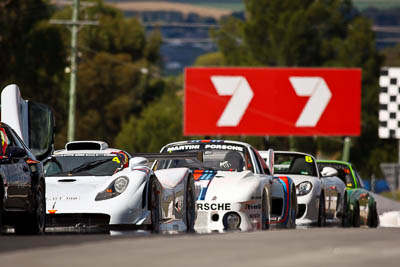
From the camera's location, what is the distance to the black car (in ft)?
40.7

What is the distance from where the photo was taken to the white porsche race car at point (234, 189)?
15383mm

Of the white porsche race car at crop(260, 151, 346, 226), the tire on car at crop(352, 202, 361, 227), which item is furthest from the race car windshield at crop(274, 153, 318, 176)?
Result: the tire on car at crop(352, 202, 361, 227)

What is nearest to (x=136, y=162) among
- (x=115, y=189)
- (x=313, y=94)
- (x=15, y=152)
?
(x=115, y=189)

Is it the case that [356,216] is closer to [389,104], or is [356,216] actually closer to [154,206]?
[154,206]

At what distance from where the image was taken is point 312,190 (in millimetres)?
19078

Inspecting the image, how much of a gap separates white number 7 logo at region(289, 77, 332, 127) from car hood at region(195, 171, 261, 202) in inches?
1713

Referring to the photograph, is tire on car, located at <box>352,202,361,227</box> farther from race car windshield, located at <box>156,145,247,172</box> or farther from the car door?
the car door

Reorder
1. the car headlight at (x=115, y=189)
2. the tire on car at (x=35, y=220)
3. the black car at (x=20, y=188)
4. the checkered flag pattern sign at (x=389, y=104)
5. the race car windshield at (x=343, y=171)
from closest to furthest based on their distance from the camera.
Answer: the black car at (x=20, y=188) → the tire on car at (x=35, y=220) → the car headlight at (x=115, y=189) → the race car windshield at (x=343, y=171) → the checkered flag pattern sign at (x=389, y=104)

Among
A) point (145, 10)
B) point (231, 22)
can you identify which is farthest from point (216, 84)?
point (145, 10)

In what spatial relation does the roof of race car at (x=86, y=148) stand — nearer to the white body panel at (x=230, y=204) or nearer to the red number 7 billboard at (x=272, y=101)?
the white body panel at (x=230, y=204)

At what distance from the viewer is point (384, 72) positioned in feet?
169

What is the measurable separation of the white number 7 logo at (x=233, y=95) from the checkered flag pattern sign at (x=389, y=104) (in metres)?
8.99

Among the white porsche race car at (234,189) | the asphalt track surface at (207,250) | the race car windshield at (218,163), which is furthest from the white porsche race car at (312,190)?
the asphalt track surface at (207,250)

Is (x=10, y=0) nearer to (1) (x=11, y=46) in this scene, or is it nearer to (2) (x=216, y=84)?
(1) (x=11, y=46)
